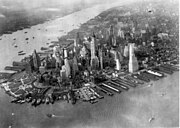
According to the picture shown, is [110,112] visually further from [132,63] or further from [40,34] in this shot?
[40,34]

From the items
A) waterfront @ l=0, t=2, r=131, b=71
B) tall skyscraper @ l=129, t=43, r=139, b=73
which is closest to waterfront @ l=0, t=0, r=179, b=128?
tall skyscraper @ l=129, t=43, r=139, b=73

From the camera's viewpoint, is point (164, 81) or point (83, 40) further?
point (83, 40)

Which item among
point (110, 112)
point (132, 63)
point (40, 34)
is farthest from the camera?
point (40, 34)

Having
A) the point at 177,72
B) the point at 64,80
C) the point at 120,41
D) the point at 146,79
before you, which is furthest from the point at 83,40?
the point at 177,72

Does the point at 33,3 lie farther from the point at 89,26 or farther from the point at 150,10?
the point at 150,10

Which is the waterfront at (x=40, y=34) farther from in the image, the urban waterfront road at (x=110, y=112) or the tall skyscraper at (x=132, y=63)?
the urban waterfront road at (x=110, y=112)

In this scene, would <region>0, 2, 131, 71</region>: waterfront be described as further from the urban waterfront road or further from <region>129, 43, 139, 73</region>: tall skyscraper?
the urban waterfront road

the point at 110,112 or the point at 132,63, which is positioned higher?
the point at 132,63

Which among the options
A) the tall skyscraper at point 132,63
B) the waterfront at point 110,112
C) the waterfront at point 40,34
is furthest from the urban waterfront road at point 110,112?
the waterfront at point 40,34

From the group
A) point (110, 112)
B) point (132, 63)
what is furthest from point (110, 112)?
point (132, 63)
